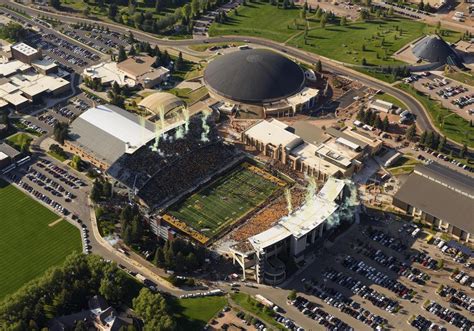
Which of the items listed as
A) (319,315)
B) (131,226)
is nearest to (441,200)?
(319,315)

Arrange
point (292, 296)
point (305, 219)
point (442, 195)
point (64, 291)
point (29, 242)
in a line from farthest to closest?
point (442, 195) → point (29, 242) → point (305, 219) → point (292, 296) → point (64, 291)

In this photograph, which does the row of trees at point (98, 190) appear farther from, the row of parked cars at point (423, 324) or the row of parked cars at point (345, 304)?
the row of parked cars at point (423, 324)

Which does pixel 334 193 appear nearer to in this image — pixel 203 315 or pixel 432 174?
pixel 432 174

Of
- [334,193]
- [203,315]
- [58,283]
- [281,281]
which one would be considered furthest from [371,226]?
[58,283]

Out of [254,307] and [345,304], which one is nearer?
[254,307]

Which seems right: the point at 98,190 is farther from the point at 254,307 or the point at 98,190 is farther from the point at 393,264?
the point at 393,264

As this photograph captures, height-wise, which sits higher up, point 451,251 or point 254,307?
point 451,251
